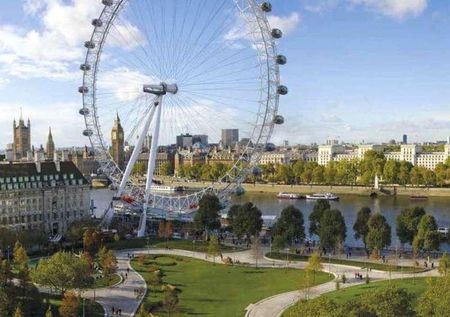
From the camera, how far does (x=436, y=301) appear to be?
80.0 feet

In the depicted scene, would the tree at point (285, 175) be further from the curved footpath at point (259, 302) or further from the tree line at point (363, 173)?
the curved footpath at point (259, 302)

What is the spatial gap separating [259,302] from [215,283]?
5123mm

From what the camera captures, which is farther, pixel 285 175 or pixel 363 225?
pixel 285 175

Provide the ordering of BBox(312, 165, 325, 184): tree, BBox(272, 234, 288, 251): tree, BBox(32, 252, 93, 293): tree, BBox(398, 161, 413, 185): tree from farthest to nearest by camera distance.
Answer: BBox(312, 165, 325, 184): tree < BBox(398, 161, 413, 185): tree < BBox(272, 234, 288, 251): tree < BBox(32, 252, 93, 293): tree

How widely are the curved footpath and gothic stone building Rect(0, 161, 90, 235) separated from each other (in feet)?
41.7

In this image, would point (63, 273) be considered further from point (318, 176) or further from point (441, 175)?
point (318, 176)

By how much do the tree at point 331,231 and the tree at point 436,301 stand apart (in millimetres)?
20373

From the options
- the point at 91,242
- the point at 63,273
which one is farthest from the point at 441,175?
the point at 63,273

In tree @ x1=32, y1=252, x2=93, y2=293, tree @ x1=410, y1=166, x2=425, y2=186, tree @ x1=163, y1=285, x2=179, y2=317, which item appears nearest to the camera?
tree @ x1=163, y1=285, x2=179, y2=317

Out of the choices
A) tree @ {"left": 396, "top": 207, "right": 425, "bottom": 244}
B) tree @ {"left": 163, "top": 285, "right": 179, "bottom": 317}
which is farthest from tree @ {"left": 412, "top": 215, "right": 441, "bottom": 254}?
tree @ {"left": 163, "top": 285, "right": 179, "bottom": 317}

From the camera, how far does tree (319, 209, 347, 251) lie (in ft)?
151

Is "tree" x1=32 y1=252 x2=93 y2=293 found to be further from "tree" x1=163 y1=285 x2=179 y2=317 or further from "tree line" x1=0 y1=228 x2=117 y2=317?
"tree" x1=163 y1=285 x2=179 y2=317

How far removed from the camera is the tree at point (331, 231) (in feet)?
151

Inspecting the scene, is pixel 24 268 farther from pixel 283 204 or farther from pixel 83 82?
pixel 283 204
